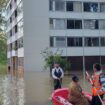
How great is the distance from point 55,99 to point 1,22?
29.1 feet

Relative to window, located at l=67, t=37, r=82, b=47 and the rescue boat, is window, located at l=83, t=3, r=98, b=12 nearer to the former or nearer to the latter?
window, located at l=67, t=37, r=82, b=47

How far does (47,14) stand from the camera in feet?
201

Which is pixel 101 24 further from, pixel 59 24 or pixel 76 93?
pixel 76 93

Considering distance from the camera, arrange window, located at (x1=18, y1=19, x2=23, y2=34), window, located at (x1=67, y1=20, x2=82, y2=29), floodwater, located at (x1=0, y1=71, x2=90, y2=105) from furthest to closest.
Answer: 1. window, located at (x1=18, y1=19, x2=23, y2=34)
2. window, located at (x1=67, y1=20, x2=82, y2=29)
3. floodwater, located at (x1=0, y1=71, x2=90, y2=105)

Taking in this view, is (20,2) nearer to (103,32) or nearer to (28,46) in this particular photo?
(28,46)

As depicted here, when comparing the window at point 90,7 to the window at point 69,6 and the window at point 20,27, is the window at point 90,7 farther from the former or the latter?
the window at point 20,27

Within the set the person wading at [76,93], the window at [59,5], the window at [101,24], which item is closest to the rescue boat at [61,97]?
the person wading at [76,93]

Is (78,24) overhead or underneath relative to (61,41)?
overhead

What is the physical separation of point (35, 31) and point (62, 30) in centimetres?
438

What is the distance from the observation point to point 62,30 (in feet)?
204

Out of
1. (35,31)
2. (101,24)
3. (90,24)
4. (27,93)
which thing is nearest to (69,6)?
(90,24)

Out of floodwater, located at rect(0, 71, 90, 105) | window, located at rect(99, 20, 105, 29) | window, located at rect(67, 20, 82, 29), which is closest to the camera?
floodwater, located at rect(0, 71, 90, 105)

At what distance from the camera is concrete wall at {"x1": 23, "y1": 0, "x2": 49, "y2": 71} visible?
60781mm

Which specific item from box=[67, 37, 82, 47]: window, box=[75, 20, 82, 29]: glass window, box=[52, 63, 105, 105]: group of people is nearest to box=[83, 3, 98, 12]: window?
box=[75, 20, 82, 29]: glass window
